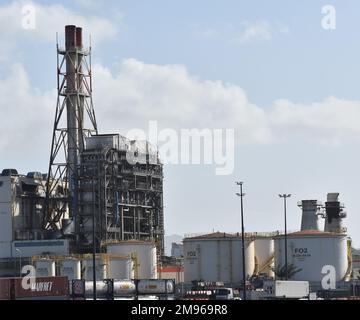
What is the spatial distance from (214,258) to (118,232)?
15374mm

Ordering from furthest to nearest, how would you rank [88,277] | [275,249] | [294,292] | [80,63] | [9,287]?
[80,63] < [275,249] < [88,277] < [294,292] < [9,287]

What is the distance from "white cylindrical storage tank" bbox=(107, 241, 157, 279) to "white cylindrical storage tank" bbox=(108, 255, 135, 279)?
5.86 feet

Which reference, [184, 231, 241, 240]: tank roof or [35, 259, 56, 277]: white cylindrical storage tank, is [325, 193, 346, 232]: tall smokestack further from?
[35, 259, 56, 277]: white cylindrical storage tank

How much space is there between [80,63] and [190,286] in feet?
126

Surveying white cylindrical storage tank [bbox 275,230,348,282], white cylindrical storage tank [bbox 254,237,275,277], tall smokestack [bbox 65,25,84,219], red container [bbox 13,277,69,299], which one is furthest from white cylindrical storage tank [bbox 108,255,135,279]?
red container [bbox 13,277,69,299]

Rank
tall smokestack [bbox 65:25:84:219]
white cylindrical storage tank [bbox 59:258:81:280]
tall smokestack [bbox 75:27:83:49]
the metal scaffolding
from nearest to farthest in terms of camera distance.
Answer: white cylindrical storage tank [bbox 59:258:81:280]
the metal scaffolding
tall smokestack [bbox 65:25:84:219]
tall smokestack [bbox 75:27:83:49]

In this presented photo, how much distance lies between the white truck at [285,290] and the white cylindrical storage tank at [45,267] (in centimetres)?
3562

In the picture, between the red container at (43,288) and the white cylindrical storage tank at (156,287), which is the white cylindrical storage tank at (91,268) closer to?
the white cylindrical storage tank at (156,287)

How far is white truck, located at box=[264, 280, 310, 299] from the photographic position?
269ft

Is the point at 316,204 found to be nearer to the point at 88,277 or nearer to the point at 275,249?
the point at 275,249

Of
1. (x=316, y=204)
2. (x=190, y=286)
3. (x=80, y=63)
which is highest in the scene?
(x=80, y=63)

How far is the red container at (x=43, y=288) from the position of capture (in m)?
77.0

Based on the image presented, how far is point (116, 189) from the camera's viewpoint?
12250 cm
